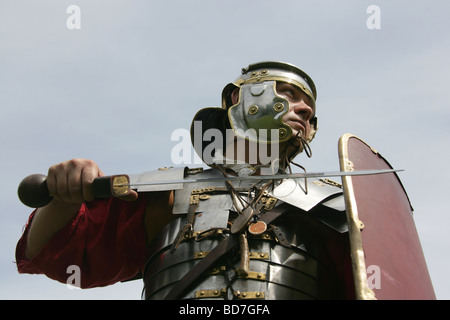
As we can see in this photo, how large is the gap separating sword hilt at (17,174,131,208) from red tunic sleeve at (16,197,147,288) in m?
0.67

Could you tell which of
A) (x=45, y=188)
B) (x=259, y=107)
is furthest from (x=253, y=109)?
(x=45, y=188)

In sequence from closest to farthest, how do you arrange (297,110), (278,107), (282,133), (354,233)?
(354,233), (282,133), (278,107), (297,110)

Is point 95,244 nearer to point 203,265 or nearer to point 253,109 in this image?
point 203,265

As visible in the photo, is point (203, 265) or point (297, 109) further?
point (297, 109)

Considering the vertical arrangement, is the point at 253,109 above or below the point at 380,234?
above

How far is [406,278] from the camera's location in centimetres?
402

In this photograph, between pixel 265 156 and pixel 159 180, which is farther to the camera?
pixel 265 156

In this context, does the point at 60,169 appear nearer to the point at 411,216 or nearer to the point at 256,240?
the point at 256,240

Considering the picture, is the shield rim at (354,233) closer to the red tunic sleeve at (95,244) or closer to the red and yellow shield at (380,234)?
the red and yellow shield at (380,234)

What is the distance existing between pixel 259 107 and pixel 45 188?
203cm

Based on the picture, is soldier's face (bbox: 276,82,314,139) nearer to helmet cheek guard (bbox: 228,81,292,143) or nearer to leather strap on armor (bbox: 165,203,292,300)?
helmet cheek guard (bbox: 228,81,292,143)

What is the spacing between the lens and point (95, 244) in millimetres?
4906

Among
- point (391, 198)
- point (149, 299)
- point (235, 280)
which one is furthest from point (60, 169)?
point (391, 198)
